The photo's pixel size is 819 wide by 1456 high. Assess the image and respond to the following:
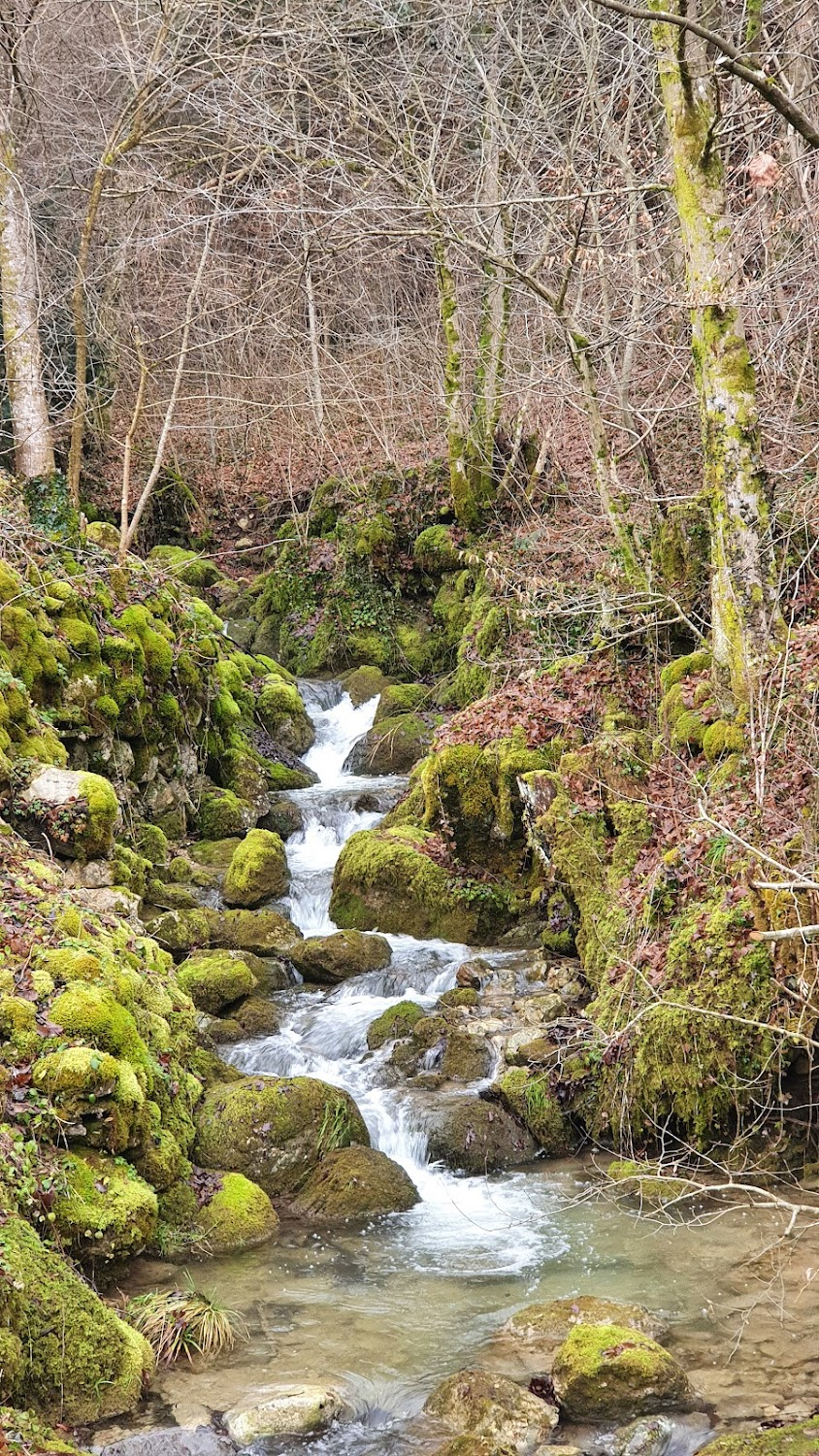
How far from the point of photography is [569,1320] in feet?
17.2

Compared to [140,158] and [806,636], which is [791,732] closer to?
[806,636]

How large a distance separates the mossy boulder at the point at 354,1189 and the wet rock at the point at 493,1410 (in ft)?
5.84

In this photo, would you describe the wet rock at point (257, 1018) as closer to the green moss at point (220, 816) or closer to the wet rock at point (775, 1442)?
the green moss at point (220, 816)

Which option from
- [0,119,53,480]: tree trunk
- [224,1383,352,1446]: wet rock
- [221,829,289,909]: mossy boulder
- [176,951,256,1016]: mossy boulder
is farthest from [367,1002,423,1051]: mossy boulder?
[0,119,53,480]: tree trunk

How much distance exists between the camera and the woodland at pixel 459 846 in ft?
16.4

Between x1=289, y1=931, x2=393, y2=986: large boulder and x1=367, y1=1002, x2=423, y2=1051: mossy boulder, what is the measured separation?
3.04ft

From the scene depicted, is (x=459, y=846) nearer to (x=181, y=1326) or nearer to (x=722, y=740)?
(x=722, y=740)

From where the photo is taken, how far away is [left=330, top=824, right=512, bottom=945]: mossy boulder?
33.0 ft

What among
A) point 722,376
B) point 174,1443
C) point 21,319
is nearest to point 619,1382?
point 174,1443

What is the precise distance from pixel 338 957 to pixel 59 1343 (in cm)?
492

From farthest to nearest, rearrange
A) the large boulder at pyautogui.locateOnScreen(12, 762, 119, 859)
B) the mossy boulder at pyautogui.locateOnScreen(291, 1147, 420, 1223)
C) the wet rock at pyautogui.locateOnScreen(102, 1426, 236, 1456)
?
the large boulder at pyautogui.locateOnScreen(12, 762, 119, 859)
the mossy boulder at pyautogui.locateOnScreen(291, 1147, 420, 1223)
the wet rock at pyautogui.locateOnScreen(102, 1426, 236, 1456)

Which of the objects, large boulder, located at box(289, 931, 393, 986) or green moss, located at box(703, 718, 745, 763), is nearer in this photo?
green moss, located at box(703, 718, 745, 763)

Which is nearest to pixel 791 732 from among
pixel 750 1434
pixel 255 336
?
pixel 750 1434

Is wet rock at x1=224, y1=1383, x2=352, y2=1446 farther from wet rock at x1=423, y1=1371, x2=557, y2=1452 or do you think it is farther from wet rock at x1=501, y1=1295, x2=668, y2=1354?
wet rock at x1=501, y1=1295, x2=668, y2=1354
